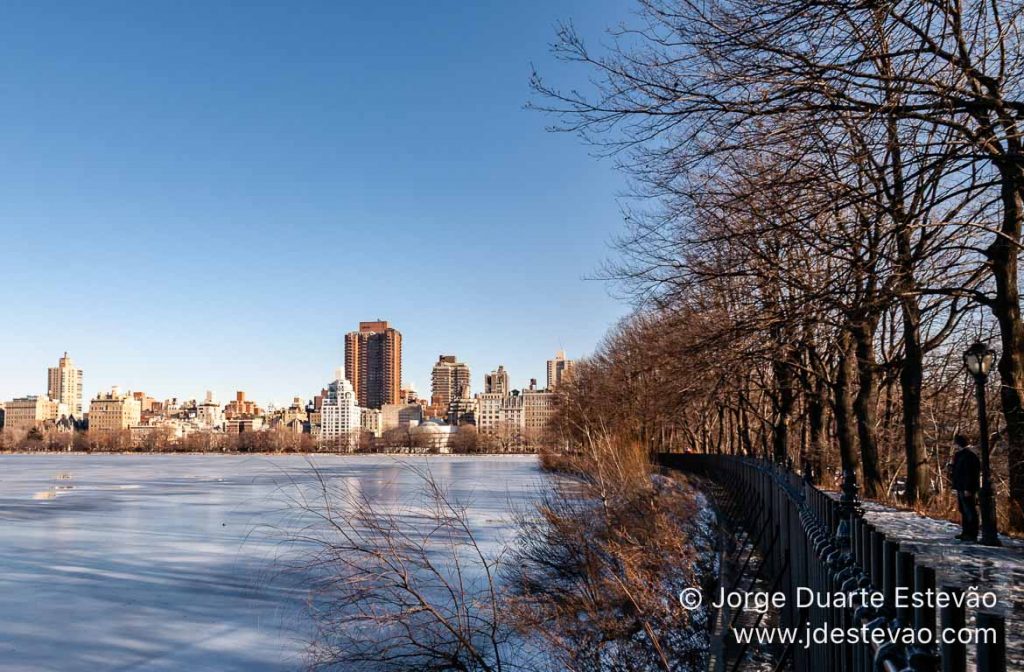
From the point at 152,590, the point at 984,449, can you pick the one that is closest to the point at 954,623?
the point at 984,449

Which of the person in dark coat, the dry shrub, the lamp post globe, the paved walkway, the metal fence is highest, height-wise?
the lamp post globe

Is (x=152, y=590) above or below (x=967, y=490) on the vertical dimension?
below

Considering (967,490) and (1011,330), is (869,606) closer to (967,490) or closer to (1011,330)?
(967,490)

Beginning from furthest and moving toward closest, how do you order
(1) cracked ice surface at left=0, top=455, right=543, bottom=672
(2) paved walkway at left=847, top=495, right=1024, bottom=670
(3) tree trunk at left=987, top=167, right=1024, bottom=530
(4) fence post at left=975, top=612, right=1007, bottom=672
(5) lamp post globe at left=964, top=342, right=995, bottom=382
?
(5) lamp post globe at left=964, top=342, right=995, bottom=382 → (3) tree trunk at left=987, top=167, right=1024, bottom=530 → (1) cracked ice surface at left=0, top=455, right=543, bottom=672 → (2) paved walkway at left=847, top=495, right=1024, bottom=670 → (4) fence post at left=975, top=612, right=1007, bottom=672

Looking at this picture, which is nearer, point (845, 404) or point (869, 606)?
point (869, 606)

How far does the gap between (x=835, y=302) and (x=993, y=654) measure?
32.9ft

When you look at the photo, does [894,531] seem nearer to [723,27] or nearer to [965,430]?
[723,27]

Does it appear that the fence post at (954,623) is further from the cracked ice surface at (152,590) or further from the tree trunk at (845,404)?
the tree trunk at (845,404)

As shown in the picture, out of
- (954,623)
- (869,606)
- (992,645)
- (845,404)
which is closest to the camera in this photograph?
(992,645)

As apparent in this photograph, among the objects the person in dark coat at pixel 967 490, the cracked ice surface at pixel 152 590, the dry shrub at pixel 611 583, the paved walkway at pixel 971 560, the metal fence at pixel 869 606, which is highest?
the metal fence at pixel 869 606

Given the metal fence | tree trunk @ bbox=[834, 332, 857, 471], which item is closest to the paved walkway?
the metal fence

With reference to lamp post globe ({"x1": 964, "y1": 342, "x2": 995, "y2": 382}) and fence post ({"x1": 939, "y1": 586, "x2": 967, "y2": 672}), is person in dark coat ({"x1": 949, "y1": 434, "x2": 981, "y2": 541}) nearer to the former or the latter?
lamp post globe ({"x1": 964, "y1": 342, "x2": 995, "y2": 382})

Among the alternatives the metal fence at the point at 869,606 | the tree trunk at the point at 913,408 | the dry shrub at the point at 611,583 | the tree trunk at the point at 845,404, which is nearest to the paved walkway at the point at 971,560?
the metal fence at the point at 869,606

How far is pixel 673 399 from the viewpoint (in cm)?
1892
